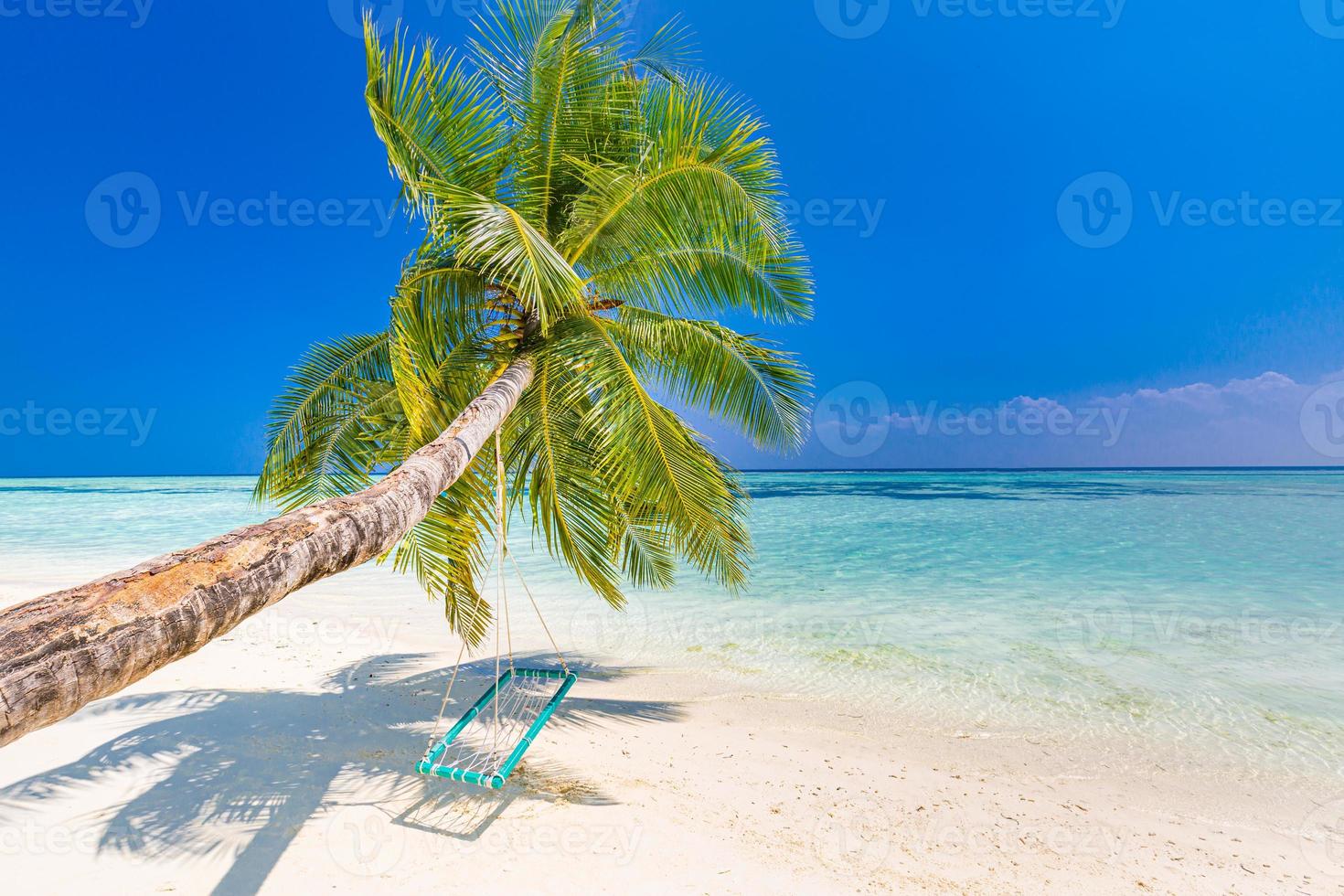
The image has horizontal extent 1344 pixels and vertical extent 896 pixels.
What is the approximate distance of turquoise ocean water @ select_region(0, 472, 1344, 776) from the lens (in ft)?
21.0

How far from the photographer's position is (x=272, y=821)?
12.6ft

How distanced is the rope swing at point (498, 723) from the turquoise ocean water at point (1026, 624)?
8.02ft

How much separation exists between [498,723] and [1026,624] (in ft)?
26.7

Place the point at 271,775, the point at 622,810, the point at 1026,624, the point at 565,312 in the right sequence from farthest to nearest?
the point at 1026,624
the point at 565,312
the point at 271,775
the point at 622,810

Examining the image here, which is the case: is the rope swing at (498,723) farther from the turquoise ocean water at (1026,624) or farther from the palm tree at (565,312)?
the turquoise ocean water at (1026,624)

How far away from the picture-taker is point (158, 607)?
1448 millimetres

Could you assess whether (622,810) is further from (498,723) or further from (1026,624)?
(1026,624)

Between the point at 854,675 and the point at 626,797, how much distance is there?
413 cm

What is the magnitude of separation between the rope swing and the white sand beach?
0.83ft

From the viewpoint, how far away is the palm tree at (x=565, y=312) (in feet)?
16.4

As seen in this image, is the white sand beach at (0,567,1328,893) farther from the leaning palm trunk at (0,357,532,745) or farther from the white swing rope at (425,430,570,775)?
the leaning palm trunk at (0,357,532,745)

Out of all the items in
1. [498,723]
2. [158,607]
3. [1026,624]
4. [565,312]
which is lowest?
[1026,624]

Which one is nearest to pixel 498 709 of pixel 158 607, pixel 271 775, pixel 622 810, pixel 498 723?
pixel 498 723

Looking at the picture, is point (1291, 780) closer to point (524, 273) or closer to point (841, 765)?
point (841, 765)
